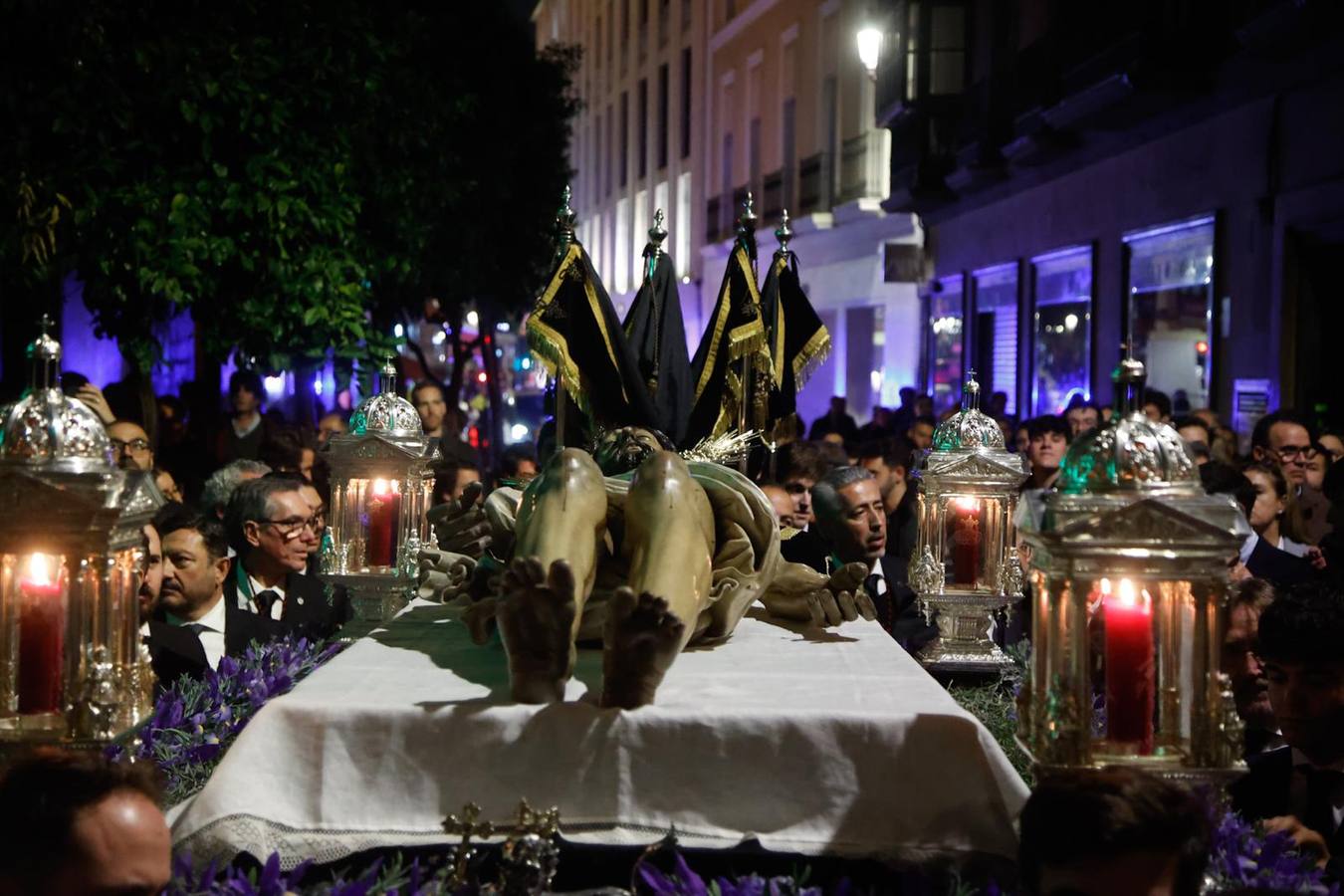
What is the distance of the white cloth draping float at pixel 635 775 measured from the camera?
379 cm

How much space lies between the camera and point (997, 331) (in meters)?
18.0

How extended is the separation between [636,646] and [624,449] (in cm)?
176

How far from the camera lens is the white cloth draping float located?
3785 mm

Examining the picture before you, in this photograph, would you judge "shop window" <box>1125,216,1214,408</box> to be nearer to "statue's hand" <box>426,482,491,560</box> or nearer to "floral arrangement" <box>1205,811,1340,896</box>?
"statue's hand" <box>426,482,491,560</box>

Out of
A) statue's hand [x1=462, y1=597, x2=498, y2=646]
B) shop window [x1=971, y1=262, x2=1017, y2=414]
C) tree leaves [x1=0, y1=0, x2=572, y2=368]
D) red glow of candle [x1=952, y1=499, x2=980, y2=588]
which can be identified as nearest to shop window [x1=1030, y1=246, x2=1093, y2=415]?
shop window [x1=971, y1=262, x2=1017, y2=414]

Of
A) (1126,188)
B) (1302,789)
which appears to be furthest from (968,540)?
(1126,188)

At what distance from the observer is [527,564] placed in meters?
3.71

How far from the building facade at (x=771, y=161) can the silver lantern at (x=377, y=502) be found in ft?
49.4

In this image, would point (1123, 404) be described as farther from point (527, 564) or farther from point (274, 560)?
point (274, 560)

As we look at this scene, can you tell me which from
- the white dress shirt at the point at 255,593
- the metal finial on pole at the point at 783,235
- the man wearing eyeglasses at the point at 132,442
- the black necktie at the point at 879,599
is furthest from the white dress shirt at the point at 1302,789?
the man wearing eyeglasses at the point at 132,442

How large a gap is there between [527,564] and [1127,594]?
1.36m

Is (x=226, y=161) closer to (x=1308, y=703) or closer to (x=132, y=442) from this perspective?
(x=132, y=442)

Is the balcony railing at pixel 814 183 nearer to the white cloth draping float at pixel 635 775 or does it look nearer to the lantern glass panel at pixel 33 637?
the white cloth draping float at pixel 635 775

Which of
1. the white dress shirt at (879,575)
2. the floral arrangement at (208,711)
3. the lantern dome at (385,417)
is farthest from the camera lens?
the white dress shirt at (879,575)
